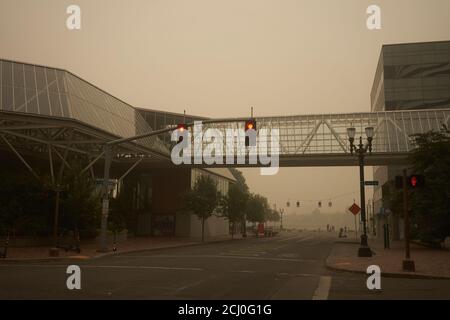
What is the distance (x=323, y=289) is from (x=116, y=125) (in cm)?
3778

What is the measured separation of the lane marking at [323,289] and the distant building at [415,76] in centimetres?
6636

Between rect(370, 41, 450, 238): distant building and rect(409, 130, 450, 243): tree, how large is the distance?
44.9m

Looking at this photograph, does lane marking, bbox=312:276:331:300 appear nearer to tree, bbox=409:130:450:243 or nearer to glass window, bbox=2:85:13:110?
tree, bbox=409:130:450:243

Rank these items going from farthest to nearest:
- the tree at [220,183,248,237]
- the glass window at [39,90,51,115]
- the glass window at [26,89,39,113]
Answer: the tree at [220,183,248,237] < the glass window at [39,90,51,115] < the glass window at [26,89,39,113]

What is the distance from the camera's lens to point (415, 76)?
79.4 metres

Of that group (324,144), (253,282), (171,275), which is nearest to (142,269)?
(171,275)

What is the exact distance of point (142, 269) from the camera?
58.6 ft

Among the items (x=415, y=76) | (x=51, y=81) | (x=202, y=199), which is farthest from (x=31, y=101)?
(x=415, y=76)

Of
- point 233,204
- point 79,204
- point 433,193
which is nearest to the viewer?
point 433,193

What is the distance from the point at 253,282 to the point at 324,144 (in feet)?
125

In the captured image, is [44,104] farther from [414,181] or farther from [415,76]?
[415,76]

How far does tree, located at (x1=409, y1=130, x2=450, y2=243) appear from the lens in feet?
104

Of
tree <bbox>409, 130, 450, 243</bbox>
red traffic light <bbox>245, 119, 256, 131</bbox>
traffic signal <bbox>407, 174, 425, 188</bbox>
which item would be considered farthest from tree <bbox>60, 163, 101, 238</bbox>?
tree <bbox>409, 130, 450, 243</bbox>

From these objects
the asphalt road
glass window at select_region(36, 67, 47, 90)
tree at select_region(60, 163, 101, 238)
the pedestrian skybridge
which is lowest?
the asphalt road
